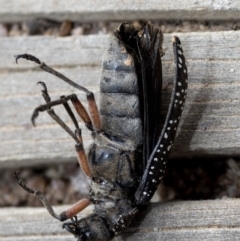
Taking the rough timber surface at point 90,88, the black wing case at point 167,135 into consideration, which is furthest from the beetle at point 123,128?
the rough timber surface at point 90,88

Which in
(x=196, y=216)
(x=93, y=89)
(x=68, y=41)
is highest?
(x=68, y=41)

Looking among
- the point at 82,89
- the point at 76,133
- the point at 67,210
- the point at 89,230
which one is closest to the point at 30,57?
the point at 82,89

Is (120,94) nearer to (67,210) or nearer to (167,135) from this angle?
(167,135)

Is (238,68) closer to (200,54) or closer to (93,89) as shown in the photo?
(200,54)

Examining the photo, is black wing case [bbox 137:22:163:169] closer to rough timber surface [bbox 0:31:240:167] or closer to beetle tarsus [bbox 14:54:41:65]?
rough timber surface [bbox 0:31:240:167]

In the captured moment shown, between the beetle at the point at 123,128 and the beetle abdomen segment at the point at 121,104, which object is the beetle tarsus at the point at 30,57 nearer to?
the beetle at the point at 123,128

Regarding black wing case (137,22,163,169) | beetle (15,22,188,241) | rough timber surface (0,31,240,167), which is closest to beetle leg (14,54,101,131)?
beetle (15,22,188,241)

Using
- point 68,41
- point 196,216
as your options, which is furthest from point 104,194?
point 68,41

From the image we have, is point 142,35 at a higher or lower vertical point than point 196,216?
higher
